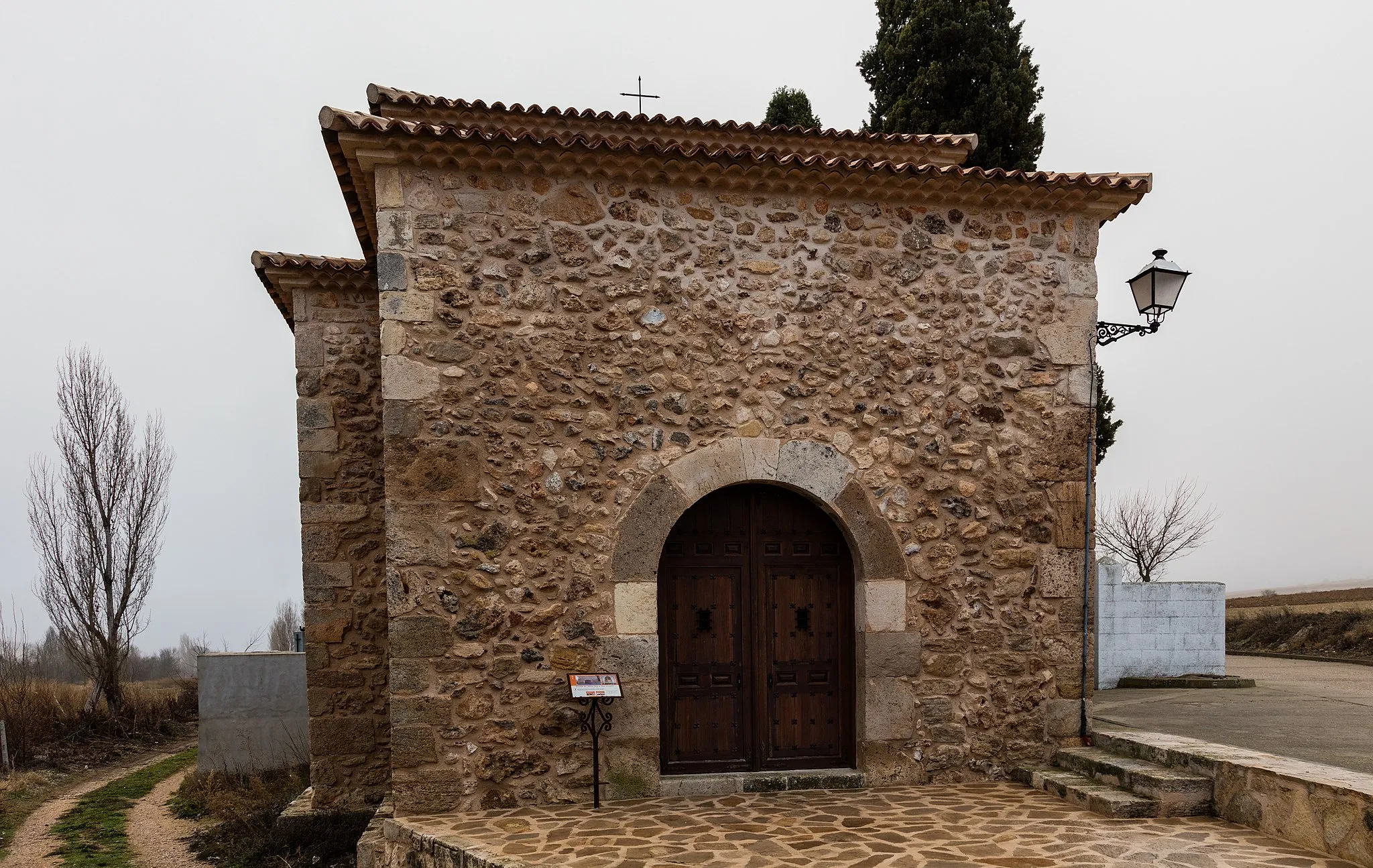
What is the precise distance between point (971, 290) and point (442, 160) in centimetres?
362

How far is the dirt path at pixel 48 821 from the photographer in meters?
7.76

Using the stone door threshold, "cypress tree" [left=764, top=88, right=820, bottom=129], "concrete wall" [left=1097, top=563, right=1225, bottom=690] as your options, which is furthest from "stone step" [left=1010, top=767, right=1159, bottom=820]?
"cypress tree" [left=764, top=88, right=820, bottom=129]

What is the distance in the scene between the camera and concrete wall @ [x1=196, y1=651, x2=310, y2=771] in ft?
32.9

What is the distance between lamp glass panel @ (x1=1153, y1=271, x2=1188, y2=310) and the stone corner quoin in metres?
0.52

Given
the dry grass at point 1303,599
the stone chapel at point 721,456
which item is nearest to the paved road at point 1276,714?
the stone chapel at point 721,456

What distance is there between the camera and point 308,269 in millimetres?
7141

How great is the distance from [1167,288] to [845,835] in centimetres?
443

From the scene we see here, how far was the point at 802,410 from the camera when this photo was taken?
6074 millimetres

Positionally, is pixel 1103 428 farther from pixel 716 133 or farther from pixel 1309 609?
pixel 1309 609

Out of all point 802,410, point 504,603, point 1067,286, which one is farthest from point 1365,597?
point 504,603

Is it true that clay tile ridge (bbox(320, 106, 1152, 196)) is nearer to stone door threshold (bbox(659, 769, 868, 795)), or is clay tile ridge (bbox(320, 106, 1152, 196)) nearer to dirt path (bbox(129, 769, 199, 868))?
stone door threshold (bbox(659, 769, 868, 795))

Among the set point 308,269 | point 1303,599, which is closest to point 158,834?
point 308,269

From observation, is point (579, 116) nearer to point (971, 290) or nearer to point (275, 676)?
point (971, 290)

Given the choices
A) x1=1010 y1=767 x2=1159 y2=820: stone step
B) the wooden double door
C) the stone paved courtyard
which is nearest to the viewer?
the stone paved courtyard
